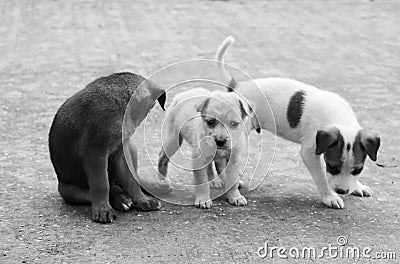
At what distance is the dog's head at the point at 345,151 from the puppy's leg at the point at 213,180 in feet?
2.27

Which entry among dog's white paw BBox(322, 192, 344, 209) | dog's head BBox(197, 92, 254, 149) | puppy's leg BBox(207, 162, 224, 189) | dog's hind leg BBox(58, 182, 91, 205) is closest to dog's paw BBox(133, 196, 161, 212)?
dog's hind leg BBox(58, 182, 91, 205)

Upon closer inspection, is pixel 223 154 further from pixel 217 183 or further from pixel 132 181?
pixel 132 181

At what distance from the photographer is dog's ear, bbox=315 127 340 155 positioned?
→ 4.44 m

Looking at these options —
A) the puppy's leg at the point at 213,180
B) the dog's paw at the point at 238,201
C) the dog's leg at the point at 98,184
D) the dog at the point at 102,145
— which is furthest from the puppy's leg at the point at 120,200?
the dog's paw at the point at 238,201

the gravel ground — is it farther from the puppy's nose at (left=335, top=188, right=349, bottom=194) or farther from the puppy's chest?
the puppy's chest

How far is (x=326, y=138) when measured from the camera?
4.46 metres

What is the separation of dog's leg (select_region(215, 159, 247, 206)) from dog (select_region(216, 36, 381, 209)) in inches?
12.5

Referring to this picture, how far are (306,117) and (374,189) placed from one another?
0.75 m

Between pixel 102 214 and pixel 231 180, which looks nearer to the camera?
pixel 102 214

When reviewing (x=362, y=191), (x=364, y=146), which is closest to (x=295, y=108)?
(x=364, y=146)

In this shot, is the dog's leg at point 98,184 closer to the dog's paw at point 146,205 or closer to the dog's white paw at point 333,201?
the dog's paw at point 146,205

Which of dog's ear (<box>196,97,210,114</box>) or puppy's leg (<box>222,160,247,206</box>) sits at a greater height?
dog's ear (<box>196,97,210,114</box>)

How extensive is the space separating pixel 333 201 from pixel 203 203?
807 mm

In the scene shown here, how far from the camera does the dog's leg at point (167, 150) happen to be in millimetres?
4734
